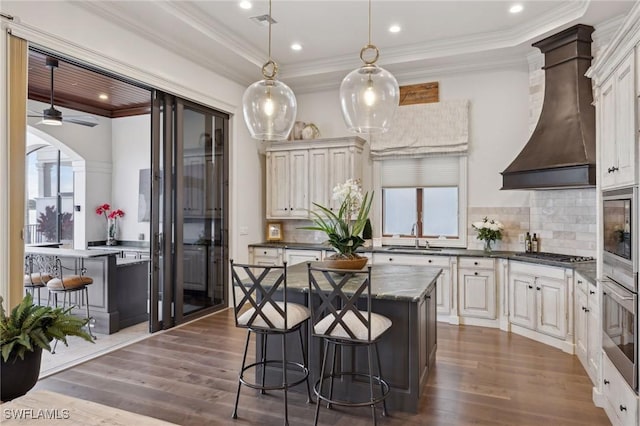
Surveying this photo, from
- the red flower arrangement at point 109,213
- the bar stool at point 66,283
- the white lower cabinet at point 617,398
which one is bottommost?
the white lower cabinet at point 617,398

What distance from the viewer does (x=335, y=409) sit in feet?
9.64

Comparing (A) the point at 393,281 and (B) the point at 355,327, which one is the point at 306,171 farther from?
(B) the point at 355,327

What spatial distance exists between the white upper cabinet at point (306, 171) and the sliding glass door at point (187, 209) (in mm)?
845

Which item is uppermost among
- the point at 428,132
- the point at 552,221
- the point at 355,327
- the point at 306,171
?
the point at 428,132

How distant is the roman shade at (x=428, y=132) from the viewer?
219 inches

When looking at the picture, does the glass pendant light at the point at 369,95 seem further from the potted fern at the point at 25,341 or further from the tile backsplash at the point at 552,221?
the potted fern at the point at 25,341

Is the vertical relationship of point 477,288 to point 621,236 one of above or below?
below

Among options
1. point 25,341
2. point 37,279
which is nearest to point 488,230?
point 25,341

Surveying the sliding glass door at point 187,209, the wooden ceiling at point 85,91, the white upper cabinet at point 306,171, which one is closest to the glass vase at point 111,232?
the wooden ceiling at point 85,91

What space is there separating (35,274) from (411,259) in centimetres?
460

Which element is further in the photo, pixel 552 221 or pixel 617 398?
pixel 552 221

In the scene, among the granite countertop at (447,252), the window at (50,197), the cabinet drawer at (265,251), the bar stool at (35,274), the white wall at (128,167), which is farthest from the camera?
the window at (50,197)

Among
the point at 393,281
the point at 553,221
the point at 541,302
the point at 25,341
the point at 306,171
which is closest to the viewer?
the point at 25,341

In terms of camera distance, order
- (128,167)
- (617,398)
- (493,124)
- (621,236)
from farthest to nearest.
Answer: (128,167) → (493,124) → (617,398) → (621,236)
